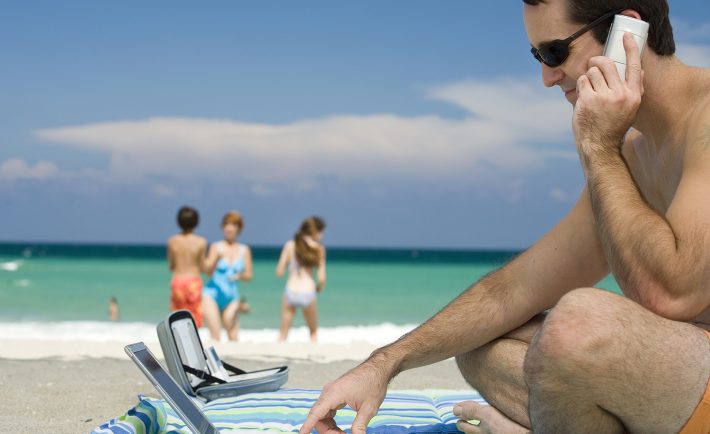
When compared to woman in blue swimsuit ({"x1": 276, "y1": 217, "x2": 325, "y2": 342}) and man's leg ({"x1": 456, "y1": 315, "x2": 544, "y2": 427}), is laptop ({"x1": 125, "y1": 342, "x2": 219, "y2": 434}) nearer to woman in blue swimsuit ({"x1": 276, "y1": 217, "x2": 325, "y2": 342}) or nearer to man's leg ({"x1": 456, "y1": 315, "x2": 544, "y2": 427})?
man's leg ({"x1": 456, "y1": 315, "x2": 544, "y2": 427})

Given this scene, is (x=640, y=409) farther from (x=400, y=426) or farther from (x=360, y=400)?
(x=400, y=426)

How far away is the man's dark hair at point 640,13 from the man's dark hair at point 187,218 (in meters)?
7.93

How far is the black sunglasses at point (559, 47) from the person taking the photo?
248cm

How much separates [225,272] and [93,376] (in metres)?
4.64

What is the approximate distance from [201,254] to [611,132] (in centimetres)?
829

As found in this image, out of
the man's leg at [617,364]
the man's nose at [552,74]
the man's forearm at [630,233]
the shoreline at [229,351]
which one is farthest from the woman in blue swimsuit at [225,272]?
the man's leg at [617,364]

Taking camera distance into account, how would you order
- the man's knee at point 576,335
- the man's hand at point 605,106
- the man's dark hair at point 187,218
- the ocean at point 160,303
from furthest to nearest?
the ocean at point 160,303
the man's dark hair at point 187,218
the man's hand at point 605,106
the man's knee at point 576,335

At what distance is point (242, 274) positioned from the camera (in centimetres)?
1041

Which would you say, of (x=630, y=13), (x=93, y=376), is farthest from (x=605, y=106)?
(x=93, y=376)

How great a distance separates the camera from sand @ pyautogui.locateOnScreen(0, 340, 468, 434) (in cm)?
434

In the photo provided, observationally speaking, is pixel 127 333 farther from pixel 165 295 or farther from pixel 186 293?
pixel 165 295

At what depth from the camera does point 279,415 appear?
359 centimetres

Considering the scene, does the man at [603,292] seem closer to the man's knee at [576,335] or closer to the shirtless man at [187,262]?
the man's knee at [576,335]

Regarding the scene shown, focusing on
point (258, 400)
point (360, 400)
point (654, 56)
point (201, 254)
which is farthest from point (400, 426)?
point (201, 254)
